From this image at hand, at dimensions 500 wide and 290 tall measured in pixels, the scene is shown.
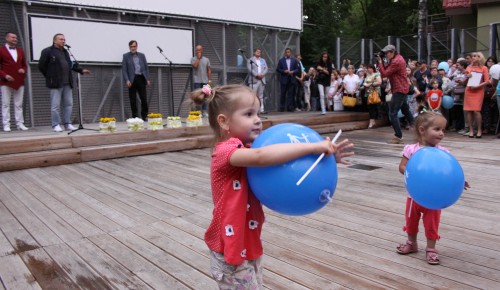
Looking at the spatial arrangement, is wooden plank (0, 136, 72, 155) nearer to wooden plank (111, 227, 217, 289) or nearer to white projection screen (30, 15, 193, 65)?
white projection screen (30, 15, 193, 65)

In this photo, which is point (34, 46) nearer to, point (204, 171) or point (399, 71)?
point (204, 171)

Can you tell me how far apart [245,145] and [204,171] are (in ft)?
14.7

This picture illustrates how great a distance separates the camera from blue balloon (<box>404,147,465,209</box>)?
2.69 metres

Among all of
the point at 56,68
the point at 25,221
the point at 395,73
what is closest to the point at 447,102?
the point at 395,73

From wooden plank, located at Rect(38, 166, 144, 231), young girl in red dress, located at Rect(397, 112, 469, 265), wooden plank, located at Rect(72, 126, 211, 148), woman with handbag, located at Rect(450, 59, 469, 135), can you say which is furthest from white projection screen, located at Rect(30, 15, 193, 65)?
young girl in red dress, located at Rect(397, 112, 469, 265)

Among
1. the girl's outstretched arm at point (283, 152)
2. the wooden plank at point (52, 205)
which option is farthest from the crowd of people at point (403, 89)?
the girl's outstretched arm at point (283, 152)

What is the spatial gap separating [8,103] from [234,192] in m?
7.73

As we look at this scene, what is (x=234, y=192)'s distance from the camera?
1.81m

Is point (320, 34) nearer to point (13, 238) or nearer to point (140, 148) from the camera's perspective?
point (140, 148)

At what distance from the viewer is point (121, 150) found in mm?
7551

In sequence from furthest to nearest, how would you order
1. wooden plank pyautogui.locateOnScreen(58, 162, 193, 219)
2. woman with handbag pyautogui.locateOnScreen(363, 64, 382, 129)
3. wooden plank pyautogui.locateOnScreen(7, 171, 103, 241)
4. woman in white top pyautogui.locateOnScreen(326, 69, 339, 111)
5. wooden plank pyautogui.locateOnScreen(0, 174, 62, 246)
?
woman in white top pyautogui.locateOnScreen(326, 69, 339, 111), woman with handbag pyautogui.locateOnScreen(363, 64, 382, 129), wooden plank pyautogui.locateOnScreen(58, 162, 193, 219), wooden plank pyautogui.locateOnScreen(7, 171, 103, 241), wooden plank pyautogui.locateOnScreen(0, 174, 62, 246)

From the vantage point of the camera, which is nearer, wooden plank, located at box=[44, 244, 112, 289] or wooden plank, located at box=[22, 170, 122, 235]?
wooden plank, located at box=[44, 244, 112, 289]

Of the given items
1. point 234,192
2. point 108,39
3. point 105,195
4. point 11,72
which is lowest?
point 105,195

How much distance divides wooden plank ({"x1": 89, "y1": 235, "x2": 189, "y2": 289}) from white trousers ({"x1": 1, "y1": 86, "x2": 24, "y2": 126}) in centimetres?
562
